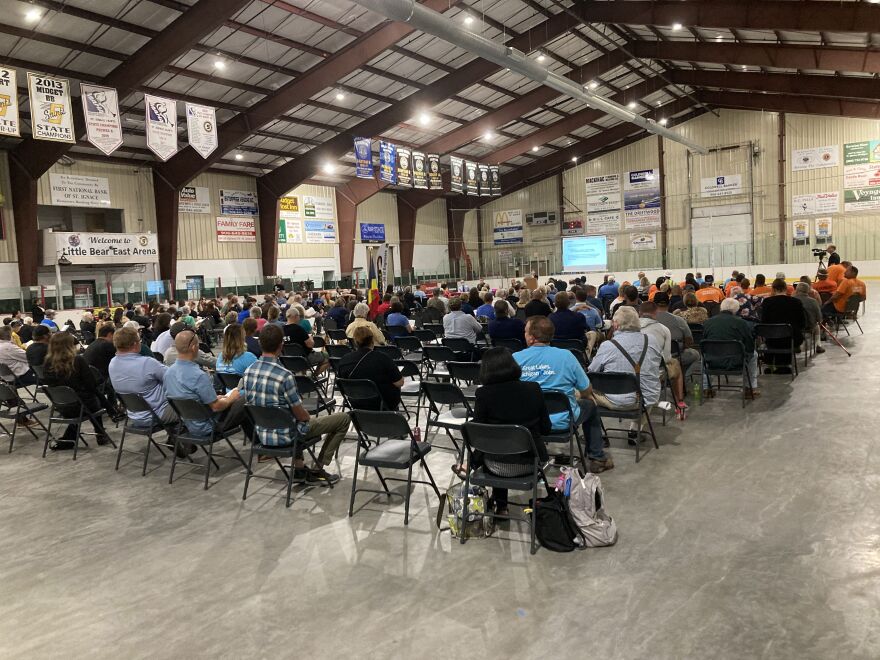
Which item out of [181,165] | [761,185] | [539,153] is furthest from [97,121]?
[761,185]

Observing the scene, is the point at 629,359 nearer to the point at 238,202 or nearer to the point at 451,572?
the point at 451,572

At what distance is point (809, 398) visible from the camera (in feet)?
21.8

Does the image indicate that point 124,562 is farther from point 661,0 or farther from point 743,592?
point 661,0

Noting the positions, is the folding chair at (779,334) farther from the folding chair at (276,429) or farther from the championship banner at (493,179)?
the championship banner at (493,179)

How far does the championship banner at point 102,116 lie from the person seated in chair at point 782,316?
1248 cm

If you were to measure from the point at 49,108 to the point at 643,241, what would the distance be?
84.3ft

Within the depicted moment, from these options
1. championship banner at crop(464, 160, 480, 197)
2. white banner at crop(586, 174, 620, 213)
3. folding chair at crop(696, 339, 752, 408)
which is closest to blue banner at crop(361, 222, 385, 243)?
championship banner at crop(464, 160, 480, 197)

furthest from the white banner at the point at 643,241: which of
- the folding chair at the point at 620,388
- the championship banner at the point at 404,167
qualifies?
the folding chair at the point at 620,388

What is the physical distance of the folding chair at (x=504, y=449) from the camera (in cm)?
349

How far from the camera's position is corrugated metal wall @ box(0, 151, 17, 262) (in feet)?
57.4

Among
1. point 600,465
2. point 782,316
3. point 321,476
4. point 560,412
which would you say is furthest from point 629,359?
point 782,316

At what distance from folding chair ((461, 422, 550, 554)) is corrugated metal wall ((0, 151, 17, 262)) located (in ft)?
62.5

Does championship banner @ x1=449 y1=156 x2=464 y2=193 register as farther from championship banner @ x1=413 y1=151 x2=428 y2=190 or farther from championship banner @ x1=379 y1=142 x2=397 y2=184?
championship banner @ x1=379 y1=142 x2=397 y2=184

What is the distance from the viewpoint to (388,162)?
19.9m
